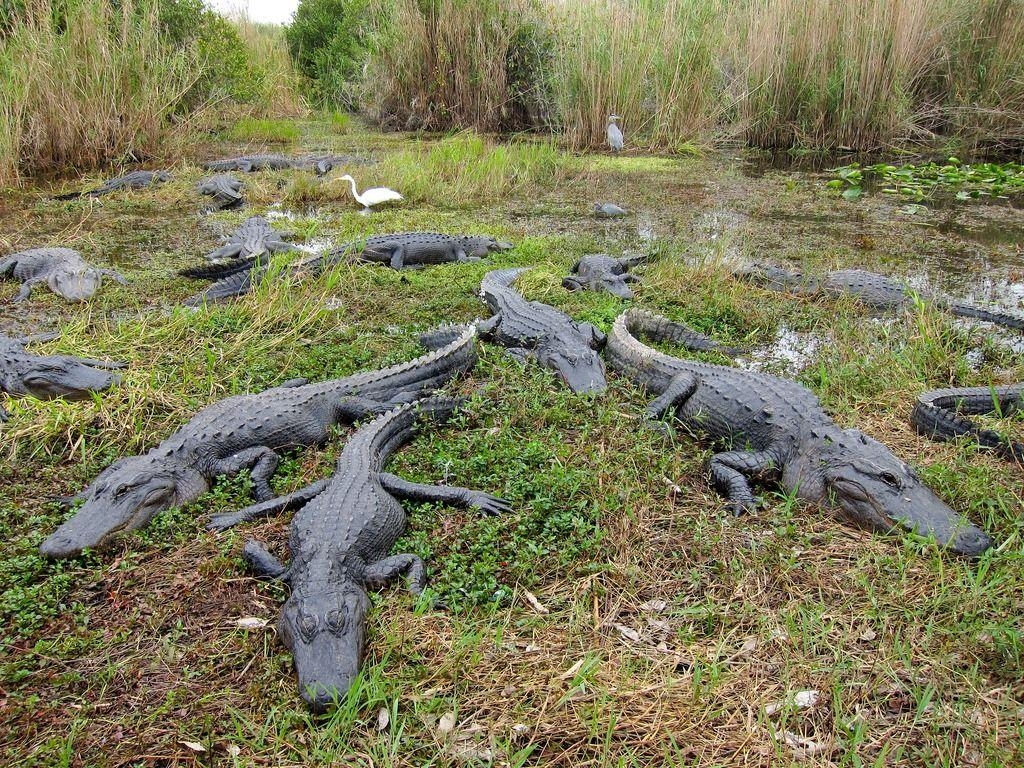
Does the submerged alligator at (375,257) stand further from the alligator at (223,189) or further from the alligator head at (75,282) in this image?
the alligator at (223,189)

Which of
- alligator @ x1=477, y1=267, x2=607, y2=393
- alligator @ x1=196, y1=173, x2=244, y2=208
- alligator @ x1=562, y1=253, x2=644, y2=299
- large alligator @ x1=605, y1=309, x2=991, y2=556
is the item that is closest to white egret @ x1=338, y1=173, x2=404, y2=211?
alligator @ x1=196, y1=173, x2=244, y2=208

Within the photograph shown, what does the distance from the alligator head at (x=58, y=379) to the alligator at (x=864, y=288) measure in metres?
4.87

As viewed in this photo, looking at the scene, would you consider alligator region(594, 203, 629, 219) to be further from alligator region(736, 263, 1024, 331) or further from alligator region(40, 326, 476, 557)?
alligator region(40, 326, 476, 557)

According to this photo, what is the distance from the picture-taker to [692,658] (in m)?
2.26

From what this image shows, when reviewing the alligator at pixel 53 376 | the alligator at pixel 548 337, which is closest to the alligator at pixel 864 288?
the alligator at pixel 548 337

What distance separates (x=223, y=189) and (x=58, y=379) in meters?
5.70

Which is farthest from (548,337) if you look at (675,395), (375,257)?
(375,257)

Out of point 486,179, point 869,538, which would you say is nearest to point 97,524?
point 869,538

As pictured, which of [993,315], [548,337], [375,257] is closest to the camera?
[548,337]

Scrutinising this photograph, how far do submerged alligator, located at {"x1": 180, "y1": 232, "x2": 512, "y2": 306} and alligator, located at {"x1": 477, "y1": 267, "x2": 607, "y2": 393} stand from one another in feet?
4.73

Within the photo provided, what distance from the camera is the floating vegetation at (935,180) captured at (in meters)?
8.63

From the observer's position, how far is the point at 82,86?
881cm

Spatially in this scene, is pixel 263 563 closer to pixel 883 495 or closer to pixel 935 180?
pixel 883 495

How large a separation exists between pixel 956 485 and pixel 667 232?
5.06 m
